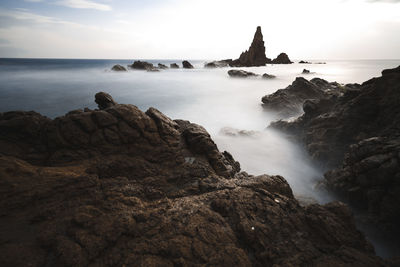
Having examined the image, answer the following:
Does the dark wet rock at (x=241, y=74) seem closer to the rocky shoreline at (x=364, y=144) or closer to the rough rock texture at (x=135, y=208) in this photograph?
the rocky shoreline at (x=364, y=144)

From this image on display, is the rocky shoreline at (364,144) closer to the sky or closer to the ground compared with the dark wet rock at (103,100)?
closer to the ground

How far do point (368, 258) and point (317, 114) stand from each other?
1384 centimetres

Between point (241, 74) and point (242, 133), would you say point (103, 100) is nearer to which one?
point (242, 133)

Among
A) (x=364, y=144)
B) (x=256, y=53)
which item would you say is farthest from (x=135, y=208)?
(x=256, y=53)

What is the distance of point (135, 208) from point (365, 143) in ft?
30.4

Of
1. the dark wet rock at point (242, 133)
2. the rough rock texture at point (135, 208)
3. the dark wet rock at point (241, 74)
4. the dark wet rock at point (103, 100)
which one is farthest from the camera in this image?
the dark wet rock at point (241, 74)

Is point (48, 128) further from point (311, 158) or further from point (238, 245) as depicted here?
point (311, 158)

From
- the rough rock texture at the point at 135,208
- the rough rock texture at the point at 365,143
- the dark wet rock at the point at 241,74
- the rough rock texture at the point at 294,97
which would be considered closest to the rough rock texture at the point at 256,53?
the dark wet rock at the point at 241,74

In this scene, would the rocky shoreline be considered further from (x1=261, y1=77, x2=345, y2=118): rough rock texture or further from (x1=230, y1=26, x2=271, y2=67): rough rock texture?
(x1=230, y1=26, x2=271, y2=67): rough rock texture

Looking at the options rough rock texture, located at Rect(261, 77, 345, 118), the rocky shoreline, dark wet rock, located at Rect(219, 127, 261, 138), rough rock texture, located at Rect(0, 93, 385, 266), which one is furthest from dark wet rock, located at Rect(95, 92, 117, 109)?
rough rock texture, located at Rect(261, 77, 345, 118)

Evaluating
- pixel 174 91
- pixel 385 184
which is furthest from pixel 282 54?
pixel 385 184

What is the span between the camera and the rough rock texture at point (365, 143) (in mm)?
6812

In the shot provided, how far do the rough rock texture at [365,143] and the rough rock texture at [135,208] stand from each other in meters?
3.66

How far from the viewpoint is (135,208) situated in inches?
162
